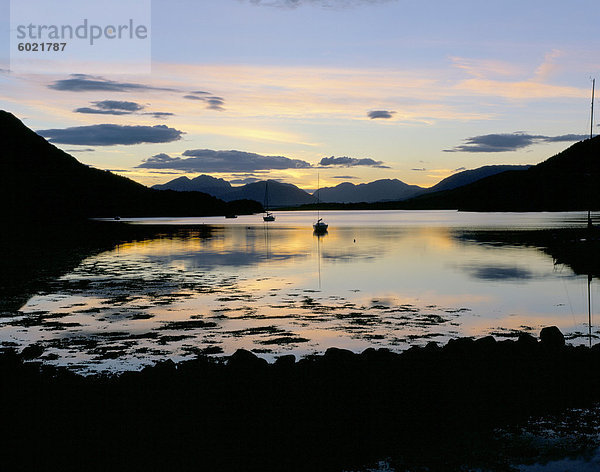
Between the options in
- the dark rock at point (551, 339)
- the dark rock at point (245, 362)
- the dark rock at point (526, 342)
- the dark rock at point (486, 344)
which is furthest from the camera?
the dark rock at point (551, 339)

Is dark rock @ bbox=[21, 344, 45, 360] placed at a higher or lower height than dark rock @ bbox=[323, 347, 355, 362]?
lower

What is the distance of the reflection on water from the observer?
18.2 meters

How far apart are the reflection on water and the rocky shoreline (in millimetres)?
3340

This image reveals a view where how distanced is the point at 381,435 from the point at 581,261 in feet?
141

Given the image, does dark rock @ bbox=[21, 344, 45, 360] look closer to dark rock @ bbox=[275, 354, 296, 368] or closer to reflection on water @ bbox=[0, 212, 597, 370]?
reflection on water @ bbox=[0, 212, 597, 370]

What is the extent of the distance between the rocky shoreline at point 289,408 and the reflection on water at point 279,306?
3340 millimetres

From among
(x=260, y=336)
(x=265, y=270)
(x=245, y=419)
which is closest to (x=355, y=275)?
(x=265, y=270)

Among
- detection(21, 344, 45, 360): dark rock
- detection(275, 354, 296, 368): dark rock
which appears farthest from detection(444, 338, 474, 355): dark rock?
detection(21, 344, 45, 360): dark rock

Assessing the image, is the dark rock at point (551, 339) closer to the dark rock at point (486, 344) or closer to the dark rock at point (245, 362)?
the dark rock at point (486, 344)

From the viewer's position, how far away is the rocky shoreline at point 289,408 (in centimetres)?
1027

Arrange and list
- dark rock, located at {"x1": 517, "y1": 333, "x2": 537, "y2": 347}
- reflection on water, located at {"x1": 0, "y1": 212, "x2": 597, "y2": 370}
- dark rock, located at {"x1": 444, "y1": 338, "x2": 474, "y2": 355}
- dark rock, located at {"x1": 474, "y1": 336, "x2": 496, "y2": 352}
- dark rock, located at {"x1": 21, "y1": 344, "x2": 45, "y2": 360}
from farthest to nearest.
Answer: reflection on water, located at {"x1": 0, "y1": 212, "x2": 597, "y2": 370}, dark rock, located at {"x1": 517, "y1": 333, "x2": 537, "y2": 347}, dark rock, located at {"x1": 21, "y1": 344, "x2": 45, "y2": 360}, dark rock, located at {"x1": 474, "y1": 336, "x2": 496, "y2": 352}, dark rock, located at {"x1": 444, "y1": 338, "x2": 474, "y2": 355}

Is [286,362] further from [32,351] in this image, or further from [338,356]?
[32,351]

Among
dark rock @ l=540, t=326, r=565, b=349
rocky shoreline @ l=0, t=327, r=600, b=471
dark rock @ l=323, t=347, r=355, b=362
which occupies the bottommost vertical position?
rocky shoreline @ l=0, t=327, r=600, b=471

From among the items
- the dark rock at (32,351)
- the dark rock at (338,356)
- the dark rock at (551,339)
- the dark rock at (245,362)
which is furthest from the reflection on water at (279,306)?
the dark rock at (551,339)
